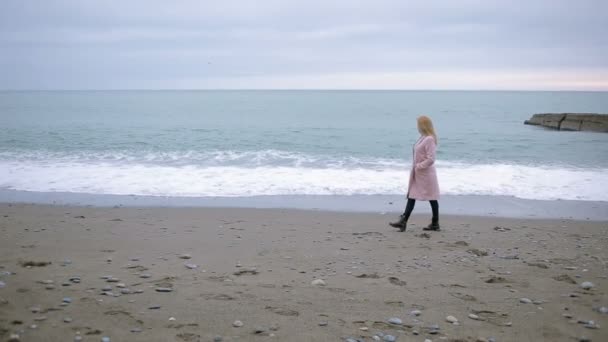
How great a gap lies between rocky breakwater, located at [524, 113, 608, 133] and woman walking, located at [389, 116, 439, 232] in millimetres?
27738

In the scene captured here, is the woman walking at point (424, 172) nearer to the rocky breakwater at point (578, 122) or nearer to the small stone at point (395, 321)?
the small stone at point (395, 321)

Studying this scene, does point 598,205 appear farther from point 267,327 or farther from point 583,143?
point 583,143

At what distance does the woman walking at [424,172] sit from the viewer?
694 centimetres

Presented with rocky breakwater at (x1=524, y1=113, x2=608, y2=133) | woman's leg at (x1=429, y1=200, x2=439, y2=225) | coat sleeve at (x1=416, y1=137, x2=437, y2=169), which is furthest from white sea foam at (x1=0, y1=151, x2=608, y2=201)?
rocky breakwater at (x1=524, y1=113, x2=608, y2=133)

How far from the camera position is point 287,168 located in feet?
49.1

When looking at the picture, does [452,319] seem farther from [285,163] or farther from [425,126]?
[285,163]

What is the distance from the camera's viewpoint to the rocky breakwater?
29.8 m

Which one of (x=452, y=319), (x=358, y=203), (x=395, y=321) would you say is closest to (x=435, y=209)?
(x=358, y=203)

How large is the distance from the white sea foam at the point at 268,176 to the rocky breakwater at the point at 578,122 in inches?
698

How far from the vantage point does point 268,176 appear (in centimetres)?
1340

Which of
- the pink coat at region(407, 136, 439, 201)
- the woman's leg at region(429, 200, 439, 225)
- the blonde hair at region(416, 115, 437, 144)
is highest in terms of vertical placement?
the blonde hair at region(416, 115, 437, 144)

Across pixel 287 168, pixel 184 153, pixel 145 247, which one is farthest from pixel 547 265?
pixel 184 153

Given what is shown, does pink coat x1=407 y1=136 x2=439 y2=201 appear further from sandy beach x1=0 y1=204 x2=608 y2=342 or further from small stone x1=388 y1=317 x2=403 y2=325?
small stone x1=388 y1=317 x2=403 y2=325

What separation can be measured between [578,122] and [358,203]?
27.2 meters
